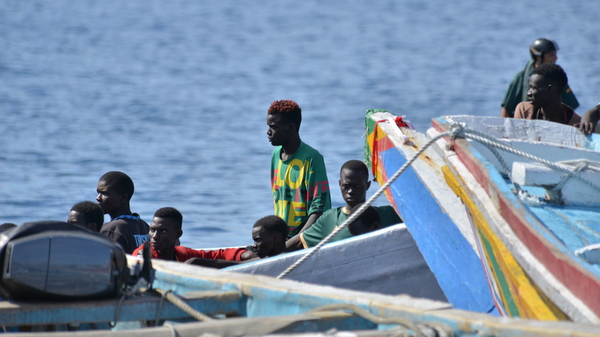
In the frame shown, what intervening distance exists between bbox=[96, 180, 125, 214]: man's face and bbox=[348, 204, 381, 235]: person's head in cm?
140

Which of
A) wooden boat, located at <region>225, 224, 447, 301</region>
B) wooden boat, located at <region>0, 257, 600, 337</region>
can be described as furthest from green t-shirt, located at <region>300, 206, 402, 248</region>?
wooden boat, located at <region>0, 257, 600, 337</region>

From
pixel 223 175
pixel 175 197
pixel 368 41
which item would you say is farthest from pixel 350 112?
pixel 368 41

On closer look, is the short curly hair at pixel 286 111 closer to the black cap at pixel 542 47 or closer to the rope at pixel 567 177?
the rope at pixel 567 177

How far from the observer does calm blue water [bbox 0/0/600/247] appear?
10266mm

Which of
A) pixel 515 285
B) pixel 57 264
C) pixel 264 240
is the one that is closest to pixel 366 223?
pixel 264 240

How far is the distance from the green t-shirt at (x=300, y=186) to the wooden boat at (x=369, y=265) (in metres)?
0.56

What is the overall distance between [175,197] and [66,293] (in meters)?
7.36

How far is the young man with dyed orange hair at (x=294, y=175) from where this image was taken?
4.78 metres

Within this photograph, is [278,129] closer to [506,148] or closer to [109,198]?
[109,198]

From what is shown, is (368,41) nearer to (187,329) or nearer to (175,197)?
(175,197)

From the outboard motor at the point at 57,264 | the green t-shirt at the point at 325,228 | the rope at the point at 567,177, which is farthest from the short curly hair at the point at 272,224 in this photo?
the outboard motor at the point at 57,264

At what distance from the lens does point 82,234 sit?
2.32 meters

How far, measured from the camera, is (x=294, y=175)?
15.8 ft

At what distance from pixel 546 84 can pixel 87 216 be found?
280 cm
